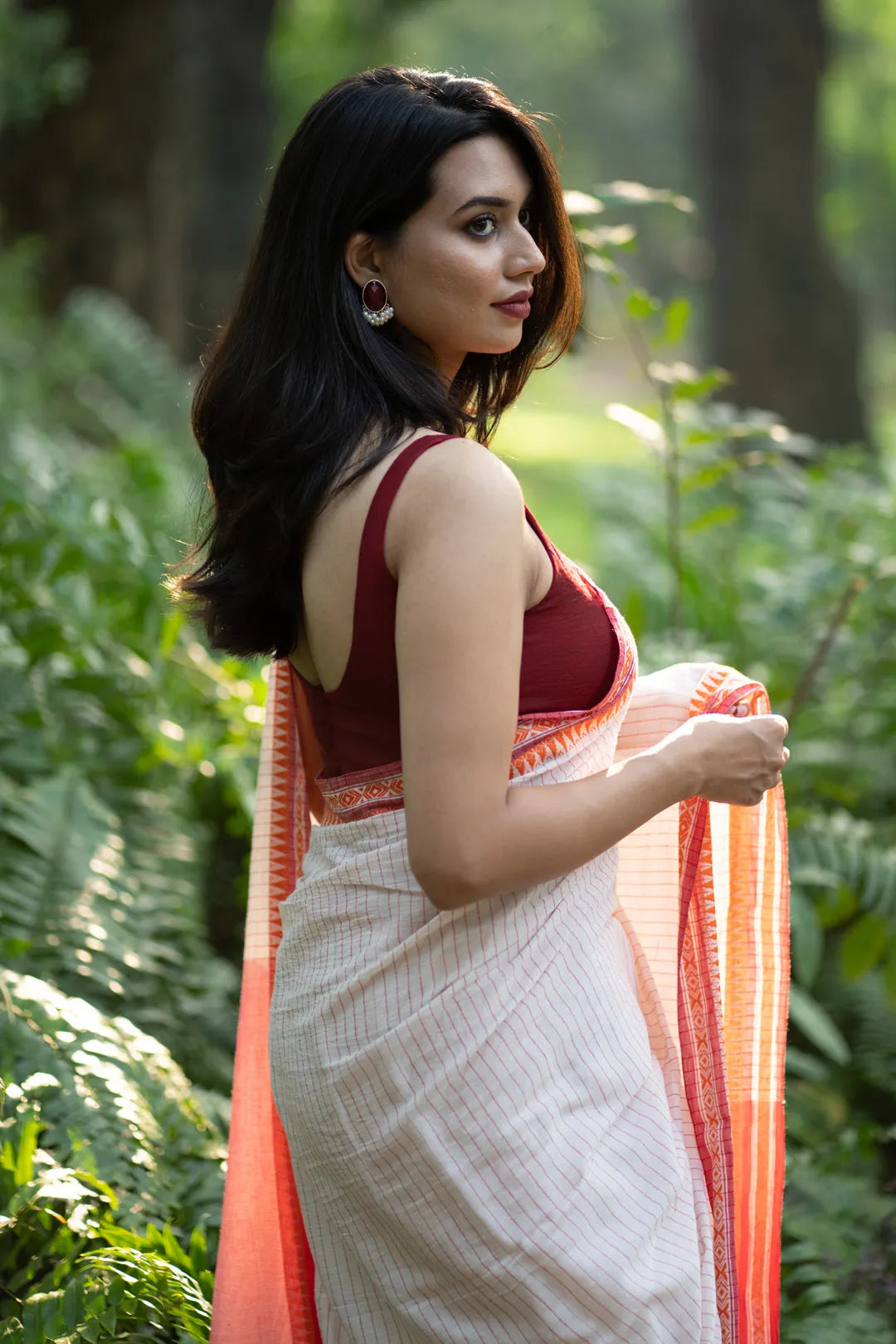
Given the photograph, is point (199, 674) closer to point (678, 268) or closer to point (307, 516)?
point (307, 516)

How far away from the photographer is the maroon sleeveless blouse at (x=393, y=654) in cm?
167

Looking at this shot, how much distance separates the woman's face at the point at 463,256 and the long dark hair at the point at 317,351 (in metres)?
0.02

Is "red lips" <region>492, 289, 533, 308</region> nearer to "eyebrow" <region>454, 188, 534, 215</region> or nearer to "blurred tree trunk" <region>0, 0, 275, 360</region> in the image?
"eyebrow" <region>454, 188, 534, 215</region>

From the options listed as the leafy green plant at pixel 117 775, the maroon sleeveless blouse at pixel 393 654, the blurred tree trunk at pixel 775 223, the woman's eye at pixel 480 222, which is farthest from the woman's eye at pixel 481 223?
the blurred tree trunk at pixel 775 223

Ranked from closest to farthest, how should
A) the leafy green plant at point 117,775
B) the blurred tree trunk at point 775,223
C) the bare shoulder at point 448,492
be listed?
the bare shoulder at point 448,492, the leafy green plant at point 117,775, the blurred tree trunk at point 775,223

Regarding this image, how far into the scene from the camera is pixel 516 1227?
1.65 m

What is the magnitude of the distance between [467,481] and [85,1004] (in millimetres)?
1573

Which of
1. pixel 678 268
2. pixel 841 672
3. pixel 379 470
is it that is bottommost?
pixel 379 470

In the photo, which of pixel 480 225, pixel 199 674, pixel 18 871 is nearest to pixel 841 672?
pixel 199 674

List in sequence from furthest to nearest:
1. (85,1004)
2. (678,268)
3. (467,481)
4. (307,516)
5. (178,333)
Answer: (678,268)
(178,333)
(85,1004)
(307,516)
(467,481)

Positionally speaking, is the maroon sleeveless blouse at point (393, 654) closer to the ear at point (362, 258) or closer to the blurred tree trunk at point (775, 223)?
the ear at point (362, 258)

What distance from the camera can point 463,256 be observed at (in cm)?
181

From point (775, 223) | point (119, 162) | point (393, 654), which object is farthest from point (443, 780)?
point (775, 223)

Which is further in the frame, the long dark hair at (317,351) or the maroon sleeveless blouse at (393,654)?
the long dark hair at (317,351)
